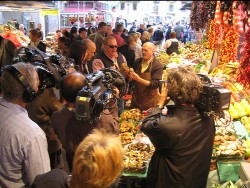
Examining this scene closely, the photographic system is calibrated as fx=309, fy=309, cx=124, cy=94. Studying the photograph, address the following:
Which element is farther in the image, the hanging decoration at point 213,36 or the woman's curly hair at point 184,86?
the hanging decoration at point 213,36

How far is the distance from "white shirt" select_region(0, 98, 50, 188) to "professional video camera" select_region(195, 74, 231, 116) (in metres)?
1.19

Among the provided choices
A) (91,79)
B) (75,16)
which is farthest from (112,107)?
(75,16)

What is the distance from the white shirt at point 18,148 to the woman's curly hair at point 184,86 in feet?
3.34

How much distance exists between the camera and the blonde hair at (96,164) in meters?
1.52

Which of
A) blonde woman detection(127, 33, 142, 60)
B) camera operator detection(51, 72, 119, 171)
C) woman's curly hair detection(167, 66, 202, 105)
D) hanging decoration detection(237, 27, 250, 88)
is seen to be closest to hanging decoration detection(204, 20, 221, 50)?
hanging decoration detection(237, 27, 250, 88)

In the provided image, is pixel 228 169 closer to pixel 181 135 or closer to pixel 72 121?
pixel 181 135

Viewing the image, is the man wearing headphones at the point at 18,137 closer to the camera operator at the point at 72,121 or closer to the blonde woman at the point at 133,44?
the camera operator at the point at 72,121

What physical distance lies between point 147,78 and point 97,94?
7.70 ft

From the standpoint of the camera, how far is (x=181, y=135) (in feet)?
7.57

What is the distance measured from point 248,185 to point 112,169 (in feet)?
4.91

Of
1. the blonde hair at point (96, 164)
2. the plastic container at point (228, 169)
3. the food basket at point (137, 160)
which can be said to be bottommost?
the plastic container at point (228, 169)

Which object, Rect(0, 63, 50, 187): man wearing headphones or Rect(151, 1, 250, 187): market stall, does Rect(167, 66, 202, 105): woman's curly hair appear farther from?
Rect(0, 63, 50, 187): man wearing headphones

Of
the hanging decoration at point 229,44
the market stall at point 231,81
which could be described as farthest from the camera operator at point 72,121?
the hanging decoration at point 229,44

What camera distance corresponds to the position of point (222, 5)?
2.26m
